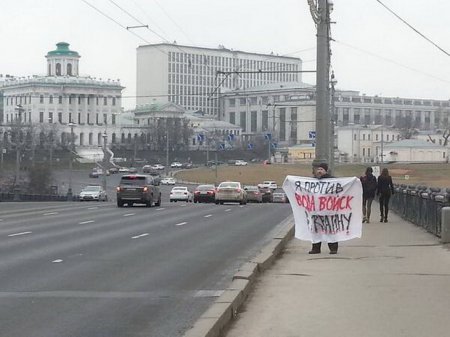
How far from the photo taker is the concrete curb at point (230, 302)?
8.61m

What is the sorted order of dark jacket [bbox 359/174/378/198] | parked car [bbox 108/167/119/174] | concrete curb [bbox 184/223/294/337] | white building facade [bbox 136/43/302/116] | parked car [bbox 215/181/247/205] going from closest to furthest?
concrete curb [bbox 184/223/294/337] → dark jacket [bbox 359/174/378/198] → parked car [bbox 215/181/247/205] → white building facade [bbox 136/43/302/116] → parked car [bbox 108/167/119/174]

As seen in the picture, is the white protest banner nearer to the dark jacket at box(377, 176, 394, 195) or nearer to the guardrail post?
the guardrail post

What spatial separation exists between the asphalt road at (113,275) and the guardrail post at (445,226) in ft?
13.8

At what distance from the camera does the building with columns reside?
484 ft

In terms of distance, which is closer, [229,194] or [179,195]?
[229,194]

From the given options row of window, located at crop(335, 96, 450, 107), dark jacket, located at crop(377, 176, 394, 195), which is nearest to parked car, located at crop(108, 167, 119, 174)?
row of window, located at crop(335, 96, 450, 107)

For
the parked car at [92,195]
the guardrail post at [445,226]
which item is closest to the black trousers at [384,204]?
the guardrail post at [445,226]

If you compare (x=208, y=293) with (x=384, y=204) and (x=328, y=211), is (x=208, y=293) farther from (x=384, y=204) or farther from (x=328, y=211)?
(x=384, y=204)

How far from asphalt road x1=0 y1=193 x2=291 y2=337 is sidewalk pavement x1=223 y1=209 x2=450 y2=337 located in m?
0.84

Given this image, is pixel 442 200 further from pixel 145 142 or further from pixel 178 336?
pixel 145 142

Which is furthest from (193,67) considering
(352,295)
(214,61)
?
(352,295)

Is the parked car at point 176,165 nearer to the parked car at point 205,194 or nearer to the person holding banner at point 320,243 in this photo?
the parked car at point 205,194

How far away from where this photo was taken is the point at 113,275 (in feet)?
47.3

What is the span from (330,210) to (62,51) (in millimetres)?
151669
